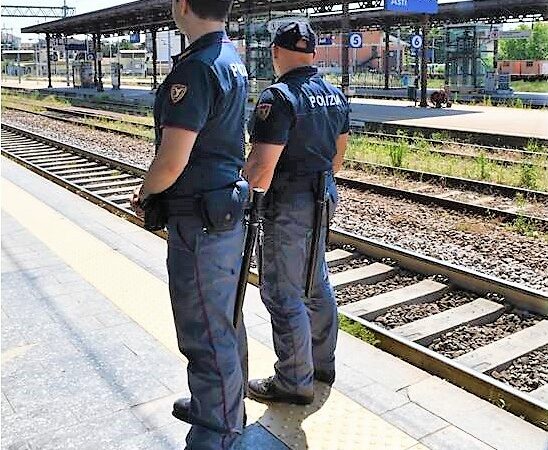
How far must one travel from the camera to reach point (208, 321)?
9.04 ft

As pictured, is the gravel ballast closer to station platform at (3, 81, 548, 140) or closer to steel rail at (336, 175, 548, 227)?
steel rail at (336, 175, 548, 227)

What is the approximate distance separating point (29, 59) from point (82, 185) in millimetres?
101778

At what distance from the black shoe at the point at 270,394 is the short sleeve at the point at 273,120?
4.04 feet

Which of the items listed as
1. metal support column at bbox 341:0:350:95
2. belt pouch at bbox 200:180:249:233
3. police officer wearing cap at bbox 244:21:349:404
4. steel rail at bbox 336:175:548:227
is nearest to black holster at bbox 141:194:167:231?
belt pouch at bbox 200:180:249:233

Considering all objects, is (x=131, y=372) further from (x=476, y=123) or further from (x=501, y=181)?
(x=476, y=123)

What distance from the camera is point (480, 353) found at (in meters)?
4.32

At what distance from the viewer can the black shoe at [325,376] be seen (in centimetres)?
362

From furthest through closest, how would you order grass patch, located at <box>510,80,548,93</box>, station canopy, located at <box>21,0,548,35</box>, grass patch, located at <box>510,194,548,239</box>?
grass patch, located at <box>510,80,548,93</box>
station canopy, located at <box>21,0,548,35</box>
grass patch, located at <box>510,194,548,239</box>

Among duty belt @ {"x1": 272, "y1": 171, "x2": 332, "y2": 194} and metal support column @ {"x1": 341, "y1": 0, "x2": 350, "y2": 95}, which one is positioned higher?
metal support column @ {"x1": 341, "y1": 0, "x2": 350, "y2": 95}

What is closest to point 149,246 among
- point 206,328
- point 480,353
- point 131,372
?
point 131,372

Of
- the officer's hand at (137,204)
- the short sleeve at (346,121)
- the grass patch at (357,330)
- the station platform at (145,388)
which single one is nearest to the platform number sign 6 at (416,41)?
the station platform at (145,388)

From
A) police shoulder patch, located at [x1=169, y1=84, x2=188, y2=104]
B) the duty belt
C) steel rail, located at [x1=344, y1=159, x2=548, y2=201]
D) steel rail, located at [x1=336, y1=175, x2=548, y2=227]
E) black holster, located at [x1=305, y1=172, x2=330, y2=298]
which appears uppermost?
police shoulder patch, located at [x1=169, y1=84, x2=188, y2=104]

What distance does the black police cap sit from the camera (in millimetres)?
3188

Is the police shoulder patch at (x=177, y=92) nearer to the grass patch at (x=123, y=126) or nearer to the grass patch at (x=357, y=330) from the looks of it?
the grass patch at (x=357, y=330)
